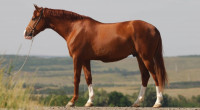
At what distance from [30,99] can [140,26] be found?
495 centimetres

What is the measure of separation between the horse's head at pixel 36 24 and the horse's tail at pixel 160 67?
14.1 ft

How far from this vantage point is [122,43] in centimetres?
1350

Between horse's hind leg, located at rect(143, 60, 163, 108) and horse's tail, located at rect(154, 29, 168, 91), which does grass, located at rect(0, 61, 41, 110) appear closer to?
horse's hind leg, located at rect(143, 60, 163, 108)

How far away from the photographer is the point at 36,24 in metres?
14.3

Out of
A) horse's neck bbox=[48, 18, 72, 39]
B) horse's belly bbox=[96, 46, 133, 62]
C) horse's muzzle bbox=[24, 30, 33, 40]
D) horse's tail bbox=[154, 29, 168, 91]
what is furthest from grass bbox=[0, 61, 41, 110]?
horse's tail bbox=[154, 29, 168, 91]

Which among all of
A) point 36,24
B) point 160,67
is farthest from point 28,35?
point 160,67

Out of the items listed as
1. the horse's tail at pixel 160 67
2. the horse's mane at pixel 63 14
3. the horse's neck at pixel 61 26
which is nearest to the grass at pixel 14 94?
the horse's neck at pixel 61 26

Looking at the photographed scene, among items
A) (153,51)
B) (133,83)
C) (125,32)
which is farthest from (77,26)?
(133,83)

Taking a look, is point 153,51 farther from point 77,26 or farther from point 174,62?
point 174,62

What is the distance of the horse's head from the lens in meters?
14.3

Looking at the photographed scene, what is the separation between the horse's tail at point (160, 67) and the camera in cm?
A: 1369

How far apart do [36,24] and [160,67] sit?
15.9 feet

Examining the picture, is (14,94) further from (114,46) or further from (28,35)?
(114,46)

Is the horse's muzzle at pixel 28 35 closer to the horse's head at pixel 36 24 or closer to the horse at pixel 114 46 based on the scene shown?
the horse's head at pixel 36 24
